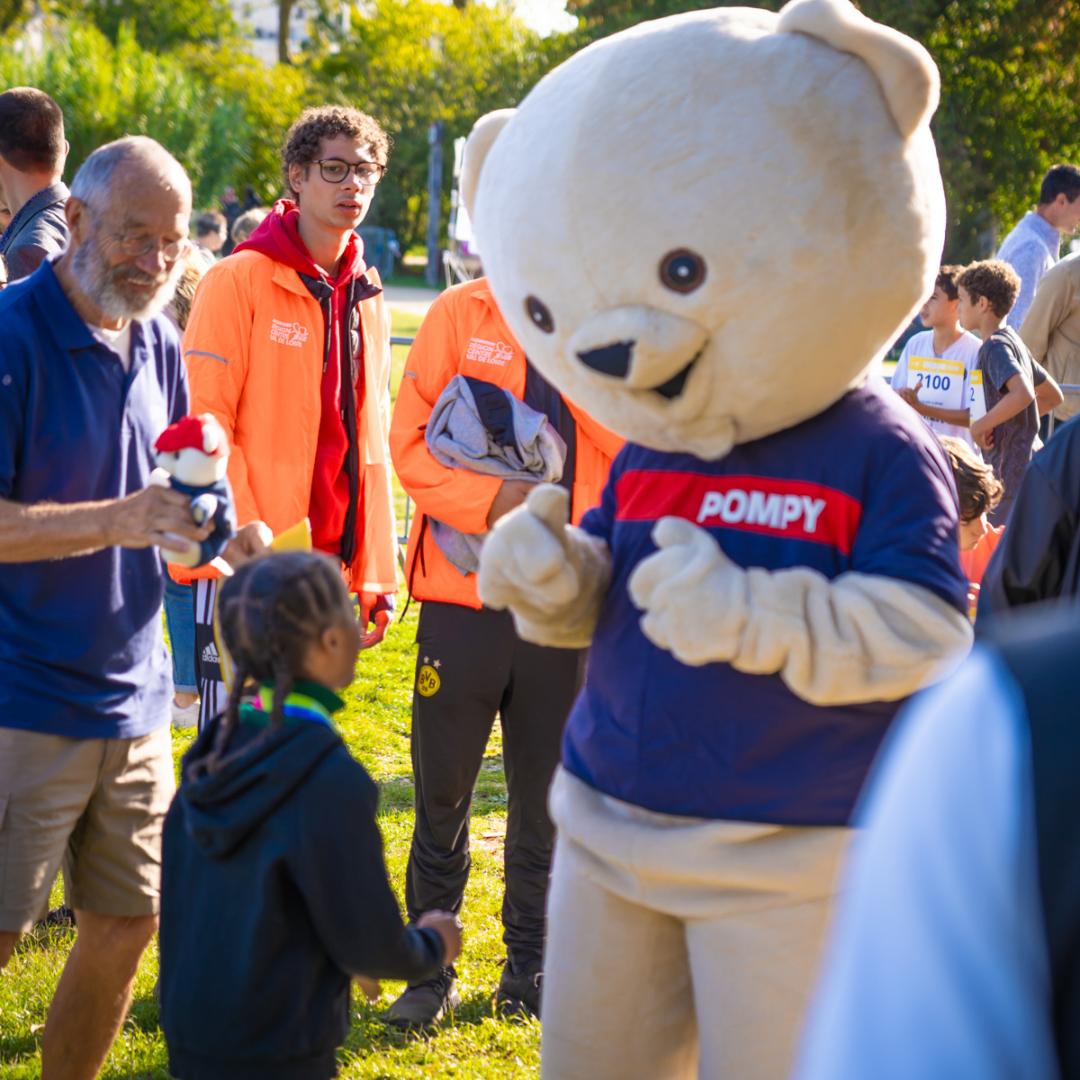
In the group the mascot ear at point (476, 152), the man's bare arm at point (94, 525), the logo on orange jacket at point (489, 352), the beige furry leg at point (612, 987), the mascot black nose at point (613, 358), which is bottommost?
the beige furry leg at point (612, 987)

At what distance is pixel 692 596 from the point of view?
246 centimetres

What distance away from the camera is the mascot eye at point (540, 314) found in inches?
111

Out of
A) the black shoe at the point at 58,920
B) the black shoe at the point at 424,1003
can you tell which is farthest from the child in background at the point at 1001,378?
the black shoe at the point at 58,920

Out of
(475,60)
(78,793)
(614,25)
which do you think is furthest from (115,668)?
(475,60)

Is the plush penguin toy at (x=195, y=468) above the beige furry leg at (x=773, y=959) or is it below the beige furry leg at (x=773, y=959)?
above

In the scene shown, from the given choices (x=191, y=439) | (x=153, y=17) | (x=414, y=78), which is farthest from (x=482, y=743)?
(x=153, y=17)

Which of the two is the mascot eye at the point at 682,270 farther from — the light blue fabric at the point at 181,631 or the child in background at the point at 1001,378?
the child in background at the point at 1001,378

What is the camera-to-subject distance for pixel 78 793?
332 centimetres

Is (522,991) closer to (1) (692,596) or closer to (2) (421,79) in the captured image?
(1) (692,596)

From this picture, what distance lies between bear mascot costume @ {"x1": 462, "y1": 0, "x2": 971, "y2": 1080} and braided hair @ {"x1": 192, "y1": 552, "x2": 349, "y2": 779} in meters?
0.36

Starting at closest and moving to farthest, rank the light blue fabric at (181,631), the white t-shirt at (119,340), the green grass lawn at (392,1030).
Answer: the white t-shirt at (119,340)
the green grass lawn at (392,1030)
the light blue fabric at (181,631)

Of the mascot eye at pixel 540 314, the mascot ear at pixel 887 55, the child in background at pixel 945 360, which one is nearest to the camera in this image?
the mascot ear at pixel 887 55

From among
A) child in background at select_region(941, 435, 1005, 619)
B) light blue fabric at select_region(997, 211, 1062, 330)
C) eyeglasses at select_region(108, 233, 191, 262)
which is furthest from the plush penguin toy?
light blue fabric at select_region(997, 211, 1062, 330)

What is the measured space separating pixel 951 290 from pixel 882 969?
299 inches
